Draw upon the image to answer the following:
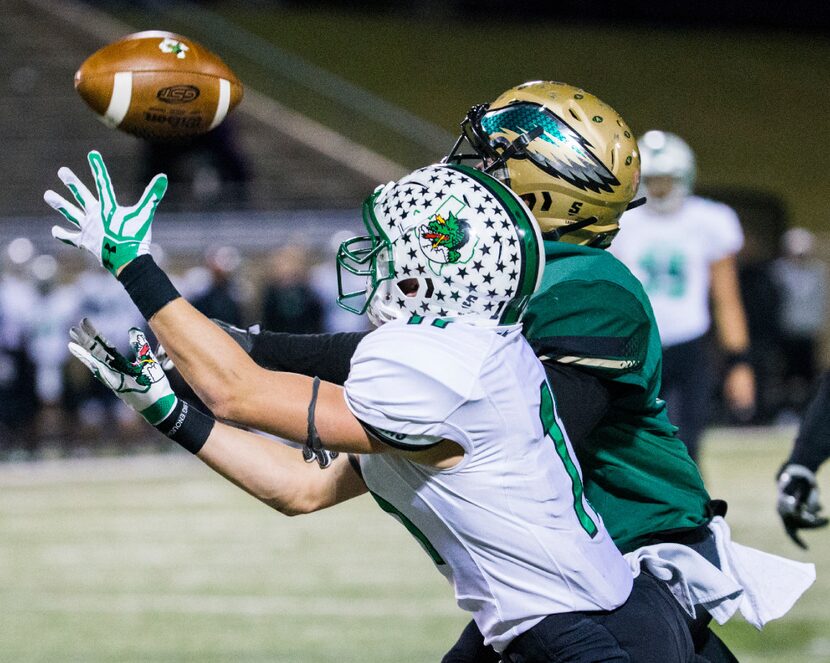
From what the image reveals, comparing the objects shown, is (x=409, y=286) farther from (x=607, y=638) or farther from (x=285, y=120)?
(x=285, y=120)

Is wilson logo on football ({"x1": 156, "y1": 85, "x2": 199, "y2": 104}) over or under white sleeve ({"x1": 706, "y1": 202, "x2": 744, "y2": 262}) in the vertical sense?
over

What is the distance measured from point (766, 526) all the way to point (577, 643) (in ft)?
17.7

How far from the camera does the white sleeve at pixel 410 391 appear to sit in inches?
92.8

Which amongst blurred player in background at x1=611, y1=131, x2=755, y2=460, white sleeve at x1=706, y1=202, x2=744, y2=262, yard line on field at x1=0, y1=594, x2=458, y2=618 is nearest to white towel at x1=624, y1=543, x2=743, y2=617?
yard line on field at x1=0, y1=594, x2=458, y2=618

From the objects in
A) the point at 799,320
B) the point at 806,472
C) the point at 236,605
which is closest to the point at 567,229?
the point at 806,472

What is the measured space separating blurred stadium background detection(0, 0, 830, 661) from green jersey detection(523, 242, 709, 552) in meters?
2.39

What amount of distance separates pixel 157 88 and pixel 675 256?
149 inches

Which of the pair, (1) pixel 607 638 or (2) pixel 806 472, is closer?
(1) pixel 607 638

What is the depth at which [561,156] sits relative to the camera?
9.29ft

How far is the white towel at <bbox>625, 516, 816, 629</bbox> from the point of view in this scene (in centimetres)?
272

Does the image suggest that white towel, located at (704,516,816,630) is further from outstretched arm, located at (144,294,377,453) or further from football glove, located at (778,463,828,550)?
football glove, located at (778,463,828,550)

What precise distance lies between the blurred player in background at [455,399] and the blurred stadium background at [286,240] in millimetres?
2580

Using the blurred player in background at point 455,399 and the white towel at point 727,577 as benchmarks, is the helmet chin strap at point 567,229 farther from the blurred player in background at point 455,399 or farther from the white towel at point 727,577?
the white towel at point 727,577

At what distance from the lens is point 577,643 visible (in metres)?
2.47
